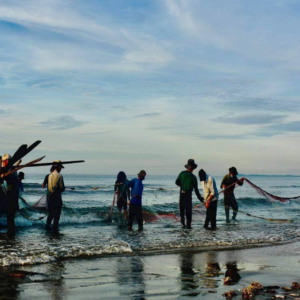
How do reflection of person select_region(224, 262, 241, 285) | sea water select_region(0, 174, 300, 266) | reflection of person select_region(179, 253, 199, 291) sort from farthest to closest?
1. sea water select_region(0, 174, 300, 266)
2. reflection of person select_region(224, 262, 241, 285)
3. reflection of person select_region(179, 253, 199, 291)

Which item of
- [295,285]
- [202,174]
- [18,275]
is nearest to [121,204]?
[202,174]

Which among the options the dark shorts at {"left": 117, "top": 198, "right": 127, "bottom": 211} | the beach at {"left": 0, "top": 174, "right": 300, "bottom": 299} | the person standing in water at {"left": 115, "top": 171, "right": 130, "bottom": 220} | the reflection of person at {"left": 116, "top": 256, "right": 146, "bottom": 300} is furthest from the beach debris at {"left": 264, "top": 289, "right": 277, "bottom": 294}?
the dark shorts at {"left": 117, "top": 198, "right": 127, "bottom": 211}

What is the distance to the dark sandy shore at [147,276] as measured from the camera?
5.42 meters

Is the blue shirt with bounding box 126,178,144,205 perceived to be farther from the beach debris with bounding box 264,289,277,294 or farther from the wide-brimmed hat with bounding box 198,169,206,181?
the beach debris with bounding box 264,289,277,294

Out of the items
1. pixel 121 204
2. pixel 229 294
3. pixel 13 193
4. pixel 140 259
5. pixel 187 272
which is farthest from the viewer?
pixel 121 204

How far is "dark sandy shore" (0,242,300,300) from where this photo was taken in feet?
17.8

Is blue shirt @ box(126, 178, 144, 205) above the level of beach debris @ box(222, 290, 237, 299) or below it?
above

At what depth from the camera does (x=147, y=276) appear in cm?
647

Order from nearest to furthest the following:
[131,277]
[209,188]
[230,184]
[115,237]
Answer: [131,277] → [115,237] → [209,188] → [230,184]

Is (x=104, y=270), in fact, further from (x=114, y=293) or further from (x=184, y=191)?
(x=184, y=191)

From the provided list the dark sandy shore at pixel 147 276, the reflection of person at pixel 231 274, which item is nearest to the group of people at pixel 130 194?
the dark sandy shore at pixel 147 276

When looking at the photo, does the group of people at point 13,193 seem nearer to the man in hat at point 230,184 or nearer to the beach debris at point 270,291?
the beach debris at point 270,291

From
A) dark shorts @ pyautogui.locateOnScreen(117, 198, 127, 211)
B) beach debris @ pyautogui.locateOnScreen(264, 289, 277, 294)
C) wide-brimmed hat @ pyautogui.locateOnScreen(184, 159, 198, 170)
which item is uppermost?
wide-brimmed hat @ pyautogui.locateOnScreen(184, 159, 198, 170)

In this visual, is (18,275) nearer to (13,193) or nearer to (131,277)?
(131,277)
